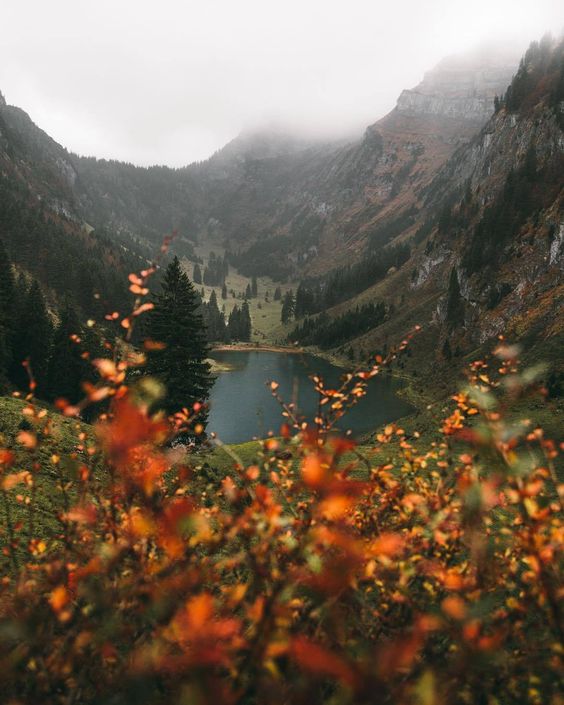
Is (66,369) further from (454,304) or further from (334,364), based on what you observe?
(334,364)

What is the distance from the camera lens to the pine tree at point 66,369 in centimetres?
4816

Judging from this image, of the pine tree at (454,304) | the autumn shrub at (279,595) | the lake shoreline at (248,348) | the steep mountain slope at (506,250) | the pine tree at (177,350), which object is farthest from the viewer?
the lake shoreline at (248,348)

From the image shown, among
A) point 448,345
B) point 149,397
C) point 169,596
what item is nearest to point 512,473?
point 169,596

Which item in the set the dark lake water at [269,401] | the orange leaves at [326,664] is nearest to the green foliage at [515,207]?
the dark lake water at [269,401]

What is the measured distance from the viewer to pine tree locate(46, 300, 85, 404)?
48.2 m

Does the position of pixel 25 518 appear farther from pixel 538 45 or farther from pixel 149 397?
pixel 538 45

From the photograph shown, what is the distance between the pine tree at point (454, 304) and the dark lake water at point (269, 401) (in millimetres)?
21396

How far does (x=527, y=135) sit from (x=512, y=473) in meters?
148

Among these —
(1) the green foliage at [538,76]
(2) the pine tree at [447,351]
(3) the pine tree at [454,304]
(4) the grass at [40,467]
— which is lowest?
(4) the grass at [40,467]

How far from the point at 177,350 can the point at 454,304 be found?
294ft

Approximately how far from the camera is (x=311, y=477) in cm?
286

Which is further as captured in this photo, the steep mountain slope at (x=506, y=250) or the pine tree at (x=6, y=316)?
the steep mountain slope at (x=506, y=250)

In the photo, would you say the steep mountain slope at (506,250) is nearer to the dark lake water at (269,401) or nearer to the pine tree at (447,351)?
the pine tree at (447,351)

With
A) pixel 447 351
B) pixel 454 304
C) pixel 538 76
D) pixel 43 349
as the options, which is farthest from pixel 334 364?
pixel 538 76
